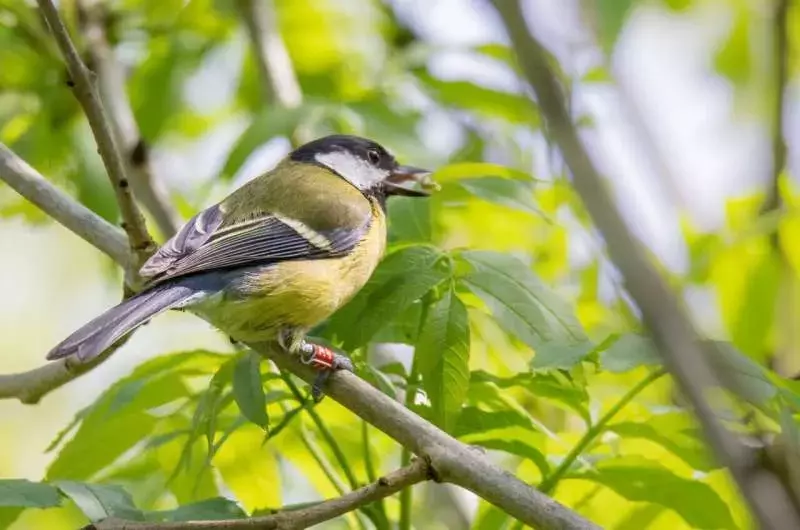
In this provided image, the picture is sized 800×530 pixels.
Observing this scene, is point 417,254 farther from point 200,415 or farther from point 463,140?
point 463,140

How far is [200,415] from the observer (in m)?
2.04

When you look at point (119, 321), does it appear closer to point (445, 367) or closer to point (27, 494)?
point (27, 494)

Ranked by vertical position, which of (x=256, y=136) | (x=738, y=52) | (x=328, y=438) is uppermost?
(x=738, y=52)

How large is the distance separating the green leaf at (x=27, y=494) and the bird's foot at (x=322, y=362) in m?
0.49

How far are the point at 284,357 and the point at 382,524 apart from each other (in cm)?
45

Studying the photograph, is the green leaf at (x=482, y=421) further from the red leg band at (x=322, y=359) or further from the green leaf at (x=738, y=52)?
the green leaf at (x=738, y=52)

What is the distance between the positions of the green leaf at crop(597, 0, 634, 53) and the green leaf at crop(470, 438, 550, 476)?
77 cm

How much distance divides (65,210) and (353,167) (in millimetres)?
1204

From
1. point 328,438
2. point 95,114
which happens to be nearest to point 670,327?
point 328,438

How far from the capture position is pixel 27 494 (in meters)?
1.77

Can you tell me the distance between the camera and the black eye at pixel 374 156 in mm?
3366

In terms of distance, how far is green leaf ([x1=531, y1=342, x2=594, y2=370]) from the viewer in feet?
5.93

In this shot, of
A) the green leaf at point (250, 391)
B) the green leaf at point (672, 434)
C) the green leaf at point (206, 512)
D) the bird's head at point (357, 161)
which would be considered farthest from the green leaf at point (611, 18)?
the bird's head at point (357, 161)

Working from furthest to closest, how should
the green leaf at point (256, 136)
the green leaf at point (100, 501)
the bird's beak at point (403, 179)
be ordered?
the bird's beak at point (403, 179), the green leaf at point (256, 136), the green leaf at point (100, 501)
